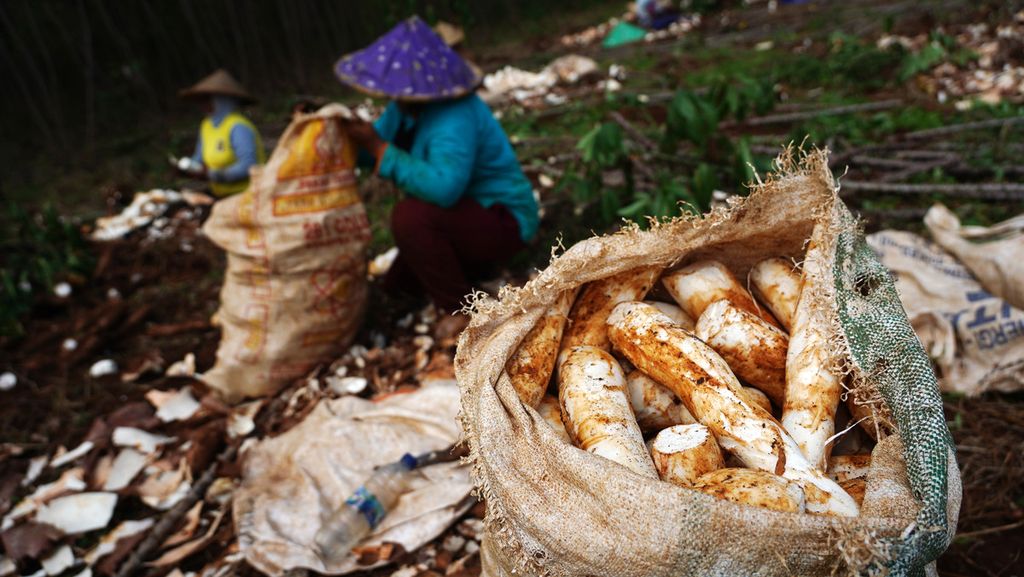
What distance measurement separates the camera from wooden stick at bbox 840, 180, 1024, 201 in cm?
295

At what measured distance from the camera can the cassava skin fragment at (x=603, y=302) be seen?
4.46 feet

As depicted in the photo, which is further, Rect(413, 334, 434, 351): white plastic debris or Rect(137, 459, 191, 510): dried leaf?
Rect(413, 334, 434, 351): white plastic debris

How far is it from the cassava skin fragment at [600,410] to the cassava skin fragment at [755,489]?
0.33 feet

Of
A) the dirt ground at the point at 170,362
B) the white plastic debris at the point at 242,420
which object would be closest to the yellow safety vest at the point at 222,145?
the dirt ground at the point at 170,362

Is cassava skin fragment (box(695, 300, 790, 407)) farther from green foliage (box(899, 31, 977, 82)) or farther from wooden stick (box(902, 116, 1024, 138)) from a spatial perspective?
green foliage (box(899, 31, 977, 82))

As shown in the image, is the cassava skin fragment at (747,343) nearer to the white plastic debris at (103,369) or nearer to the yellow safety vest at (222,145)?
the white plastic debris at (103,369)

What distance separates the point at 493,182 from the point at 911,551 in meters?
2.24

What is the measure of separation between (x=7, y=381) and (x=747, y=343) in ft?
11.5

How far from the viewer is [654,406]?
1.26 metres

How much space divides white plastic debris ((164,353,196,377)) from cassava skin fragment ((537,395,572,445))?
2292mm

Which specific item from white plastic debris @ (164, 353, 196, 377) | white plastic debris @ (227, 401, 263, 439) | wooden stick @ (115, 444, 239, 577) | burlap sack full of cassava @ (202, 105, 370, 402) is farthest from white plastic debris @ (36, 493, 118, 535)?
white plastic debris @ (164, 353, 196, 377)

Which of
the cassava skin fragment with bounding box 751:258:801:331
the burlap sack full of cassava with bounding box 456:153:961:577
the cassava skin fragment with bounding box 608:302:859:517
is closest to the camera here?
the burlap sack full of cassava with bounding box 456:153:961:577

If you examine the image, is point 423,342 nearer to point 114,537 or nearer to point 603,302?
point 114,537

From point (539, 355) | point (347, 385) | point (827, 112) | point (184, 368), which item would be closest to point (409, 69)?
point (347, 385)
